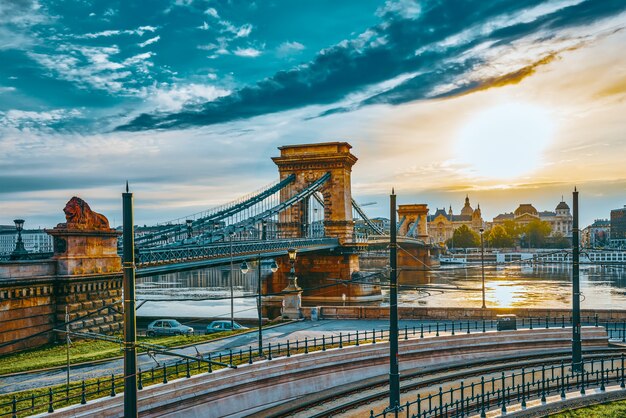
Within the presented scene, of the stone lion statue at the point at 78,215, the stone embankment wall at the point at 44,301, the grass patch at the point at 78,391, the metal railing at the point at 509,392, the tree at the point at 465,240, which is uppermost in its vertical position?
the stone lion statue at the point at 78,215

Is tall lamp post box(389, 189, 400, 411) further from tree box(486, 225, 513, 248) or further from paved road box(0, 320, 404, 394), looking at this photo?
tree box(486, 225, 513, 248)

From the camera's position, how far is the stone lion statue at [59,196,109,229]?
25.6m

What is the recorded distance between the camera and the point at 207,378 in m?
18.1

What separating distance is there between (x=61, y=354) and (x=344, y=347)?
11051mm

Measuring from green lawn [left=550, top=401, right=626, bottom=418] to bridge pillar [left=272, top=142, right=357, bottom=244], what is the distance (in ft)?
160

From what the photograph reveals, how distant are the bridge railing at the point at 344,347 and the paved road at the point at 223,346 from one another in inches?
31.4

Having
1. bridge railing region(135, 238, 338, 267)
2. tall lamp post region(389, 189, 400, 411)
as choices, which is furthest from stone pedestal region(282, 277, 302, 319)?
tall lamp post region(389, 189, 400, 411)

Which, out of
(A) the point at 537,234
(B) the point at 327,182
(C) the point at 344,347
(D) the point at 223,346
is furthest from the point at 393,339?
(A) the point at 537,234

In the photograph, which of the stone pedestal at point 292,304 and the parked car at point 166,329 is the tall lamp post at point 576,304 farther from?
the parked car at point 166,329

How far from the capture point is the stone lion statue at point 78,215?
25.6 metres

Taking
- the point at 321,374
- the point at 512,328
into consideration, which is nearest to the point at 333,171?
the point at 512,328

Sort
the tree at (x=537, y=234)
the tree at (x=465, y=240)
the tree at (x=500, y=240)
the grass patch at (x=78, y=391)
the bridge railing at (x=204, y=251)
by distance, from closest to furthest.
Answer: the grass patch at (x=78, y=391)
the bridge railing at (x=204, y=251)
the tree at (x=500, y=240)
the tree at (x=537, y=234)
the tree at (x=465, y=240)

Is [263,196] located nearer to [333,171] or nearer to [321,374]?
[333,171]

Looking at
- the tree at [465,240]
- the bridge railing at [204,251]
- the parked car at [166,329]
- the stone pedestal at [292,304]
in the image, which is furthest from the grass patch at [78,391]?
the tree at [465,240]
